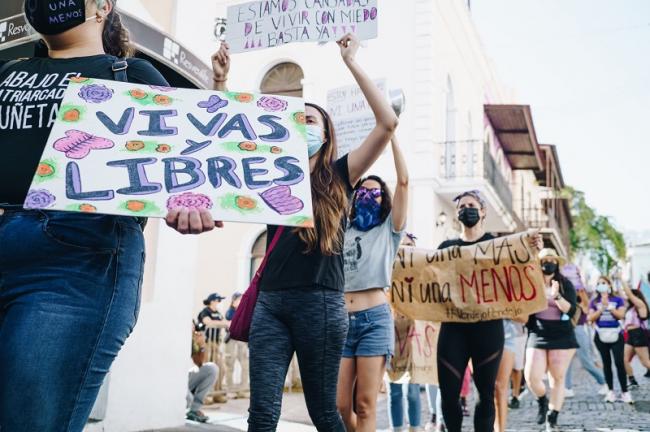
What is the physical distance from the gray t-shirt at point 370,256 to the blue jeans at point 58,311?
8.72 ft

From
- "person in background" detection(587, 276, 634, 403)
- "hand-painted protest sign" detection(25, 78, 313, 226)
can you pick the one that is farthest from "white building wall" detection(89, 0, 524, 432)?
"hand-painted protest sign" detection(25, 78, 313, 226)

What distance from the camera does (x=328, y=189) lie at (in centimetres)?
361

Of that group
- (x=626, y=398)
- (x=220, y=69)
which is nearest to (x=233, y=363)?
(x=626, y=398)

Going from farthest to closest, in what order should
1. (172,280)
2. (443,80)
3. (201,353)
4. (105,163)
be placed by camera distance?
1. (443,80)
2. (201,353)
3. (172,280)
4. (105,163)

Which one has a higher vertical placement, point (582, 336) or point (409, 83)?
point (409, 83)

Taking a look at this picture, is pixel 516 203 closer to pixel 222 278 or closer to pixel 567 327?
pixel 222 278

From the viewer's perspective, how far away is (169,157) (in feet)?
7.37

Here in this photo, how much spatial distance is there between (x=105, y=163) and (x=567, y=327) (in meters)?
7.15

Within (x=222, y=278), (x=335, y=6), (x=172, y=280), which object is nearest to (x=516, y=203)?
(x=222, y=278)

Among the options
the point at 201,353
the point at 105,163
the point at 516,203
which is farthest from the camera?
the point at 516,203

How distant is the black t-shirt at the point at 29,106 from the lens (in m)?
2.10

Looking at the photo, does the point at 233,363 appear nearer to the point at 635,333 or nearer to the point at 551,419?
the point at 551,419

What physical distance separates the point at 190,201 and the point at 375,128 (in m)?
1.62

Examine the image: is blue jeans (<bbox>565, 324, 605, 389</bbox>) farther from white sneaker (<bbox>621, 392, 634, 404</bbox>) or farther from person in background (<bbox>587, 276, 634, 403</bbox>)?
white sneaker (<bbox>621, 392, 634, 404</bbox>)
